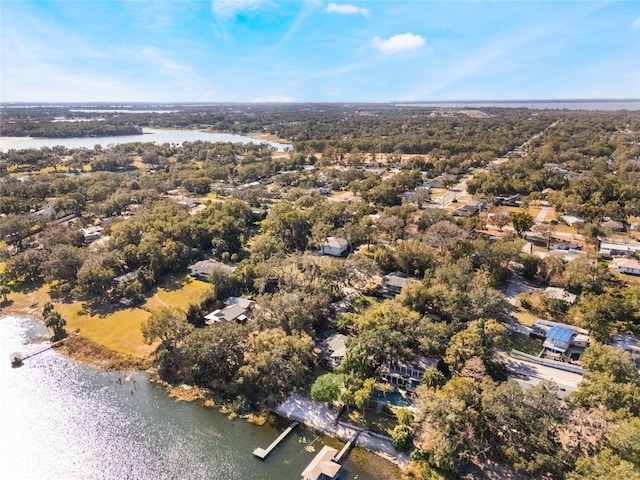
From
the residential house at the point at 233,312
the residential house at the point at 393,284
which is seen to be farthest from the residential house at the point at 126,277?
the residential house at the point at 393,284

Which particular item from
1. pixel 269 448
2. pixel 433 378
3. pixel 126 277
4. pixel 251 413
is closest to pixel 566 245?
pixel 433 378

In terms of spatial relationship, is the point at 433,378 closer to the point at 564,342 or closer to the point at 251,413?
the point at 251,413

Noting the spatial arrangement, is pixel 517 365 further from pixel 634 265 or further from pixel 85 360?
pixel 85 360

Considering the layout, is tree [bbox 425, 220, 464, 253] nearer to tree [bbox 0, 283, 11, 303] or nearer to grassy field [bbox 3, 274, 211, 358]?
grassy field [bbox 3, 274, 211, 358]

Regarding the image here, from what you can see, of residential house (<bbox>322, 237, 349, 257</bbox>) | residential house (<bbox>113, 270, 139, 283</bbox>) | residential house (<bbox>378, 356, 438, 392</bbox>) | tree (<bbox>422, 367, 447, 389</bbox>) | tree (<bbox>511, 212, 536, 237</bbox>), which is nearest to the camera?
tree (<bbox>422, 367, 447, 389</bbox>)

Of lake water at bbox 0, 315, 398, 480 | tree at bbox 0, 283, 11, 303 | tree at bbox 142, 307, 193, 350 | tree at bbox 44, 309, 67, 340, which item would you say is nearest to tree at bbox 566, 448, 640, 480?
lake water at bbox 0, 315, 398, 480

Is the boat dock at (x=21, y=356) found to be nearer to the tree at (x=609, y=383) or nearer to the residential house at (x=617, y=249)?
the tree at (x=609, y=383)
